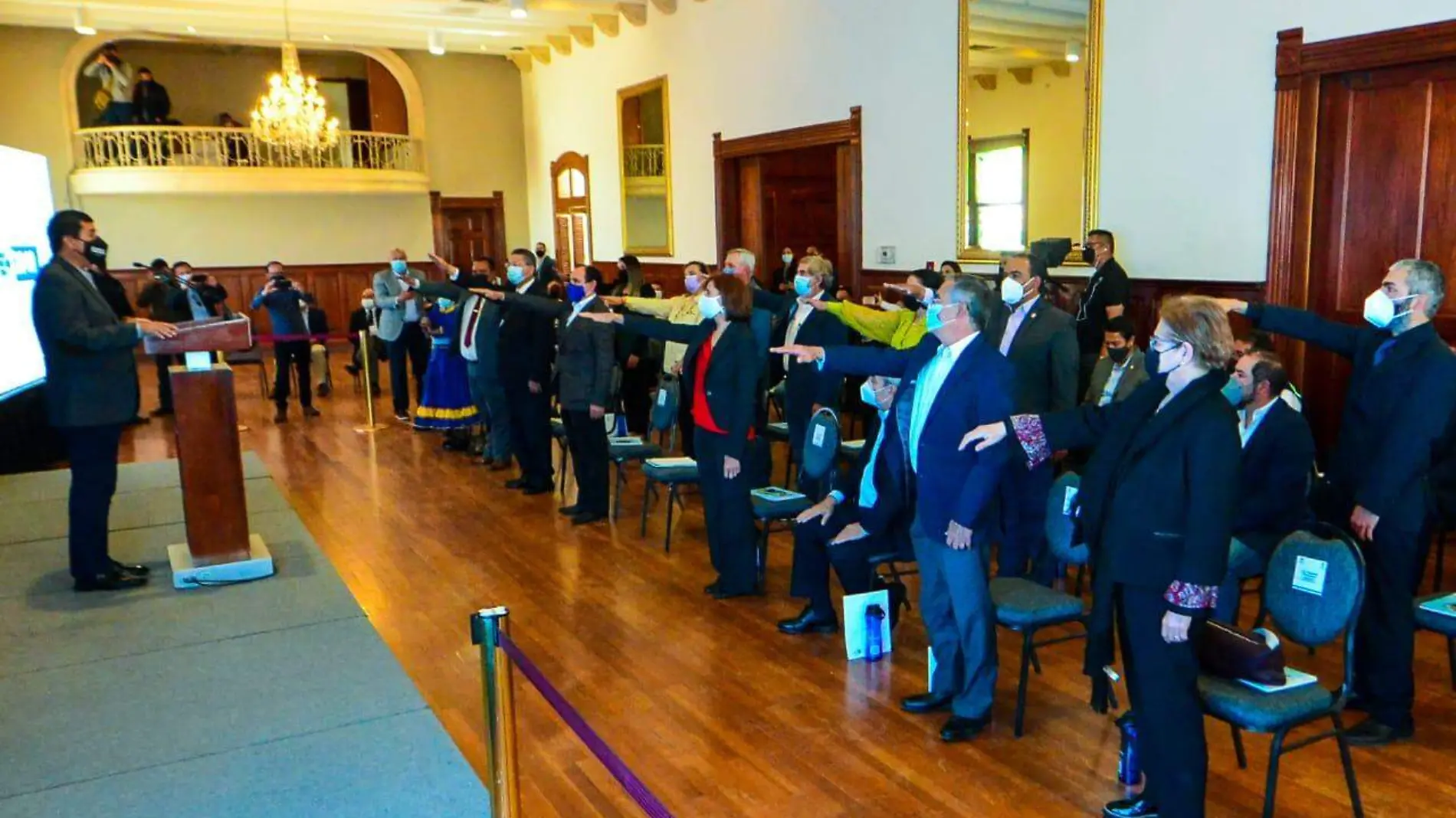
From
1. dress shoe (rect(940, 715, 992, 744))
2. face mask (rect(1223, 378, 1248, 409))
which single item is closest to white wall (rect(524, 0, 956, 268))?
face mask (rect(1223, 378, 1248, 409))

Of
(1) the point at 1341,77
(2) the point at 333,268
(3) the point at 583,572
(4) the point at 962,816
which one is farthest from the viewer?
(2) the point at 333,268

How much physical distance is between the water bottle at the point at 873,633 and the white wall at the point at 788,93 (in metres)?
5.05

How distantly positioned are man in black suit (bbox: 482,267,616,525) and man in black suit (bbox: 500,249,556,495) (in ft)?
1.26

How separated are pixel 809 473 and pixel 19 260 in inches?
257

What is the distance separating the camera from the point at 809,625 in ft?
14.5

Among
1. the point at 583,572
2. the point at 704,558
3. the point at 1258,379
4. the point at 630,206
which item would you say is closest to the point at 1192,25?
the point at 1258,379

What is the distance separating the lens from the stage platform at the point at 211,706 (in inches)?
122

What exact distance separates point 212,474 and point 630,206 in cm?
939

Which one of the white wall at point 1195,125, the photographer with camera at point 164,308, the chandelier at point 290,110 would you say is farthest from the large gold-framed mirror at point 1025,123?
the chandelier at point 290,110

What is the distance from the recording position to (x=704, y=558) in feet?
18.1

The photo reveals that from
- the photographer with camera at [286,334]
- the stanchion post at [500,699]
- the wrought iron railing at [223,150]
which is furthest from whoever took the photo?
the wrought iron railing at [223,150]

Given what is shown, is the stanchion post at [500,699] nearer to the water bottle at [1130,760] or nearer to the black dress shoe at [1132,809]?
the black dress shoe at [1132,809]

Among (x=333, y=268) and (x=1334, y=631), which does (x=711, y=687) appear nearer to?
(x=1334, y=631)

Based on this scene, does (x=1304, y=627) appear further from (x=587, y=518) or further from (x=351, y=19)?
(x=351, y=19)
